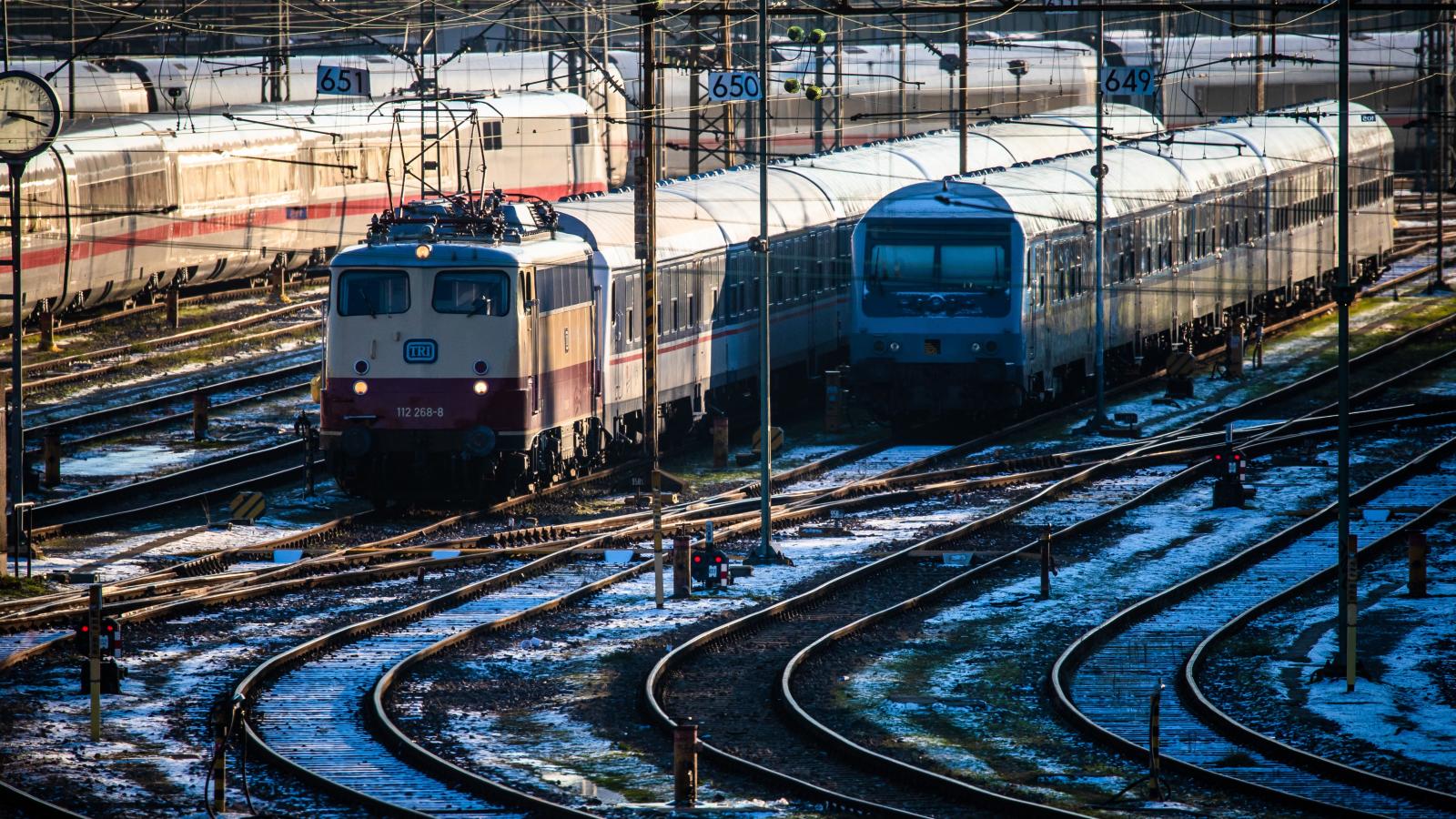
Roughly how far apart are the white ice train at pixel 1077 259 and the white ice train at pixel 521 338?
8.07 feet

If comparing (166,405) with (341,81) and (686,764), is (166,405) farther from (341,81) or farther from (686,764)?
(686,764)

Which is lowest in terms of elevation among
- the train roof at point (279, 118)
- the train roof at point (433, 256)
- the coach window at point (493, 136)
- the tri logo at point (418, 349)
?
the tri logo at point (418, 349)

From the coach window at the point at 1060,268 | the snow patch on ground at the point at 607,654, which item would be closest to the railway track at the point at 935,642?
the snow patch on ground at the point at 607,654

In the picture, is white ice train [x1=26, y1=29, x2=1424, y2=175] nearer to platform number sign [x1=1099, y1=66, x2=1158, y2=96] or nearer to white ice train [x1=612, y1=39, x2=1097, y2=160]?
white ice train [x1=612, y1=39, x2=1097, y2=160]

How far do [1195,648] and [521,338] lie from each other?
9.58 meters

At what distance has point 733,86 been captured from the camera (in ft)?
124

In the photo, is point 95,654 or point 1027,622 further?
point 1027,622

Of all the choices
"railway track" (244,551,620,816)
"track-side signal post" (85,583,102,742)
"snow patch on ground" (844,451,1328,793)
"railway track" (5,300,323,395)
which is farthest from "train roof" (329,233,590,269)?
"railway track" (5,300,323,395)

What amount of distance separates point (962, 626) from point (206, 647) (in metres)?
7.08

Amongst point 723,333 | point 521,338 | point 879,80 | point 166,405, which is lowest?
point 166,405

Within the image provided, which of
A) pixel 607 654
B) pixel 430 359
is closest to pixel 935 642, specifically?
pixel 607 654

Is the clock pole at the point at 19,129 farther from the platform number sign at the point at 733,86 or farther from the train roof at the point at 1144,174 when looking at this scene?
the train roof at the point at 1144,174

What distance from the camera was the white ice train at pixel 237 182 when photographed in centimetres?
3984

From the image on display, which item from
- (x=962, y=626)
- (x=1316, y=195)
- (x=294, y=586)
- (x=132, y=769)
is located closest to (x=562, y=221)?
(x=294, y=586)
